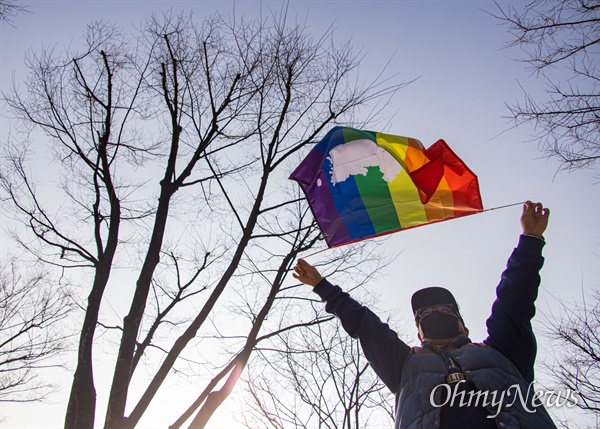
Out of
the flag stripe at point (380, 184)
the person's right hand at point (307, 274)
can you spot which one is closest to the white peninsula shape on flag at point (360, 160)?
the flag stripe at point (380, 184)

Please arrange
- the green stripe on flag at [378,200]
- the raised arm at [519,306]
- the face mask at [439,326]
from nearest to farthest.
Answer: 1. the raised arm at [519,306]
2. the face mask at [439,326]
3. the green stripe on flag at [378,200]

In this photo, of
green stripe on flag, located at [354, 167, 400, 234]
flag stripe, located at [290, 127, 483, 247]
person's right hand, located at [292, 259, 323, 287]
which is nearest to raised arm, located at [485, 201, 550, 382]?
person's right hand, located at [292, 259, 323, 287]

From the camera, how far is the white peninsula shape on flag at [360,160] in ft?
17.6

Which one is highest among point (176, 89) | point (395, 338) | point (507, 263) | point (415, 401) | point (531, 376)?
point (176, 89)

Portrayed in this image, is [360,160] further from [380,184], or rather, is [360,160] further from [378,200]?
[378,200]

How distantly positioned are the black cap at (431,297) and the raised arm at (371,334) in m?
0.34

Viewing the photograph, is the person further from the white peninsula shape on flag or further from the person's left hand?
the white peninsula shape on flag

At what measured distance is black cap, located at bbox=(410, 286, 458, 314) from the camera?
340cm

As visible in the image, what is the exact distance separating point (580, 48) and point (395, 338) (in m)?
3.75

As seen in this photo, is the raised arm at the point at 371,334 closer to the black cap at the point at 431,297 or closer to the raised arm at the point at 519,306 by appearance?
the black cap at the point at 431,297

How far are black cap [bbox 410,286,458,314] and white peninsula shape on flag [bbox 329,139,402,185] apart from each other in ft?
6.69

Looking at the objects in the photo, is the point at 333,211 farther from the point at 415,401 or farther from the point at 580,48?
the point at 580,48

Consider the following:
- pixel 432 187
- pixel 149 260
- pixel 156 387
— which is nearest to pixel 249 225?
pixel 149 260

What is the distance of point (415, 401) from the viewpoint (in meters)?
2.75
